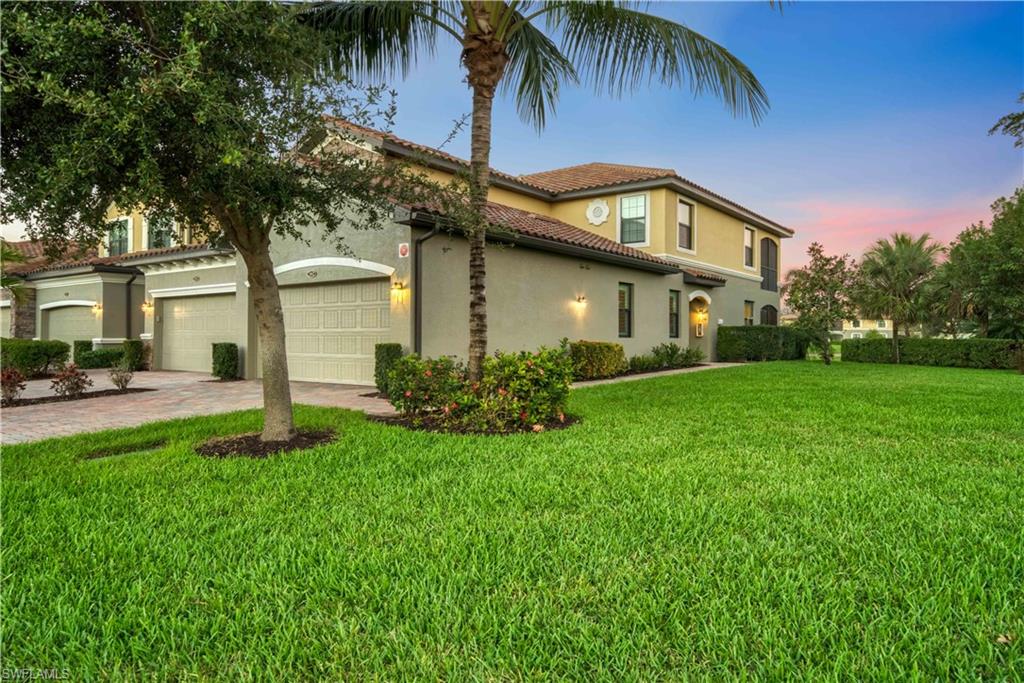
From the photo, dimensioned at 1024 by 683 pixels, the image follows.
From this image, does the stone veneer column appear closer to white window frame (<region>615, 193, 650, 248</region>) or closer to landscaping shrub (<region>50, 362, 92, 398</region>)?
landscaping shrub (<region>50, 362, 92, 398</region>)

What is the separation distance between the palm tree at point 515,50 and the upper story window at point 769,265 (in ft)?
64.2

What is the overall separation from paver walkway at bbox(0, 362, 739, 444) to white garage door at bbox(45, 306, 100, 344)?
6.14m

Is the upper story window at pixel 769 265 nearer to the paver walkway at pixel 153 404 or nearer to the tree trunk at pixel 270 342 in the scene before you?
the paver walkway at pixel 153 404

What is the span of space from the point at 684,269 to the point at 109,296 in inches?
807

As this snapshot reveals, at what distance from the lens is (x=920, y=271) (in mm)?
28906

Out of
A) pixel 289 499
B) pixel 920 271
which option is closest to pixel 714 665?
pixel 289 499

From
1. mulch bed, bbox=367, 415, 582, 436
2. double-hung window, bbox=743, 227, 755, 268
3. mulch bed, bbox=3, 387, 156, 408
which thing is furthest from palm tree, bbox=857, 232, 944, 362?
mulch bed, bbox=3, 387, 156, 408

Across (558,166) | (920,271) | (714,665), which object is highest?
(558,166)

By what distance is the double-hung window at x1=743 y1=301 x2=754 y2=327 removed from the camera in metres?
23.9

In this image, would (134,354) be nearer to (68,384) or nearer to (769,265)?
(68,384)

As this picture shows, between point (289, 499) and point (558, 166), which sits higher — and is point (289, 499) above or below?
below

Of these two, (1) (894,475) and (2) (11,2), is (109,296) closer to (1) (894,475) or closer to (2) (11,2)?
(2) (11,2)

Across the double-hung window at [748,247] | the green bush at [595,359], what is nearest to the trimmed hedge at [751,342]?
the double-hung window at [748,247]

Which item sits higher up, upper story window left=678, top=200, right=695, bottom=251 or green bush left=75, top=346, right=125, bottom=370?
upper story window left=678, top=200, right=695, bottom=251
